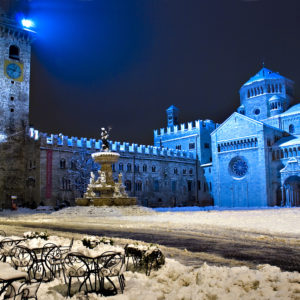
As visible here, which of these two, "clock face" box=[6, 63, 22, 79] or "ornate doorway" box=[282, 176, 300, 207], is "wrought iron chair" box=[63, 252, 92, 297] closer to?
"ornate doorway" box=[282, 176, 300, 207]

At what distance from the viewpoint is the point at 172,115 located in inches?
2884

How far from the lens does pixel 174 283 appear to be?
6723 millimetres

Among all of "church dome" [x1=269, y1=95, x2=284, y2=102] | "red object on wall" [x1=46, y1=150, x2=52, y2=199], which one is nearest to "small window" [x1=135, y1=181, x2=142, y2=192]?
"red object on wall" [x1=46, y1=150, x2=52, y2=199]

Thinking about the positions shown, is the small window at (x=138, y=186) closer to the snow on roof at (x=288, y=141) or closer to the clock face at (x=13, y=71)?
the snow on roof at (x=288, y=141)

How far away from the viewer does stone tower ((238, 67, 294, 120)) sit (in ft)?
192

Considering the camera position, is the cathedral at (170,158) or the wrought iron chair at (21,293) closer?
the wrought iron chair at (21,293)

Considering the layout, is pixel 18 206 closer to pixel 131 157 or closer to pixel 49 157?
pixel 49 157

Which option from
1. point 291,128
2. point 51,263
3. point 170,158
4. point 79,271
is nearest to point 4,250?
point 51,263

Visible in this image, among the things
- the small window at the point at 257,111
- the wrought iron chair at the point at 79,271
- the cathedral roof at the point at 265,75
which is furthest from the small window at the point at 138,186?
the wrought iron chair at the point at 79,271

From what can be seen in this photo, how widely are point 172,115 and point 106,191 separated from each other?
42.4 meters

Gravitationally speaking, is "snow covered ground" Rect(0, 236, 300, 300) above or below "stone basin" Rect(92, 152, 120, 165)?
below

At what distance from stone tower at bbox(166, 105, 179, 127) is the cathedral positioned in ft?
24.8

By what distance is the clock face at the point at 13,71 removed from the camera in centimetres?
4881

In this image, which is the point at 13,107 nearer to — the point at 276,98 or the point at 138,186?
the point at 138,186
